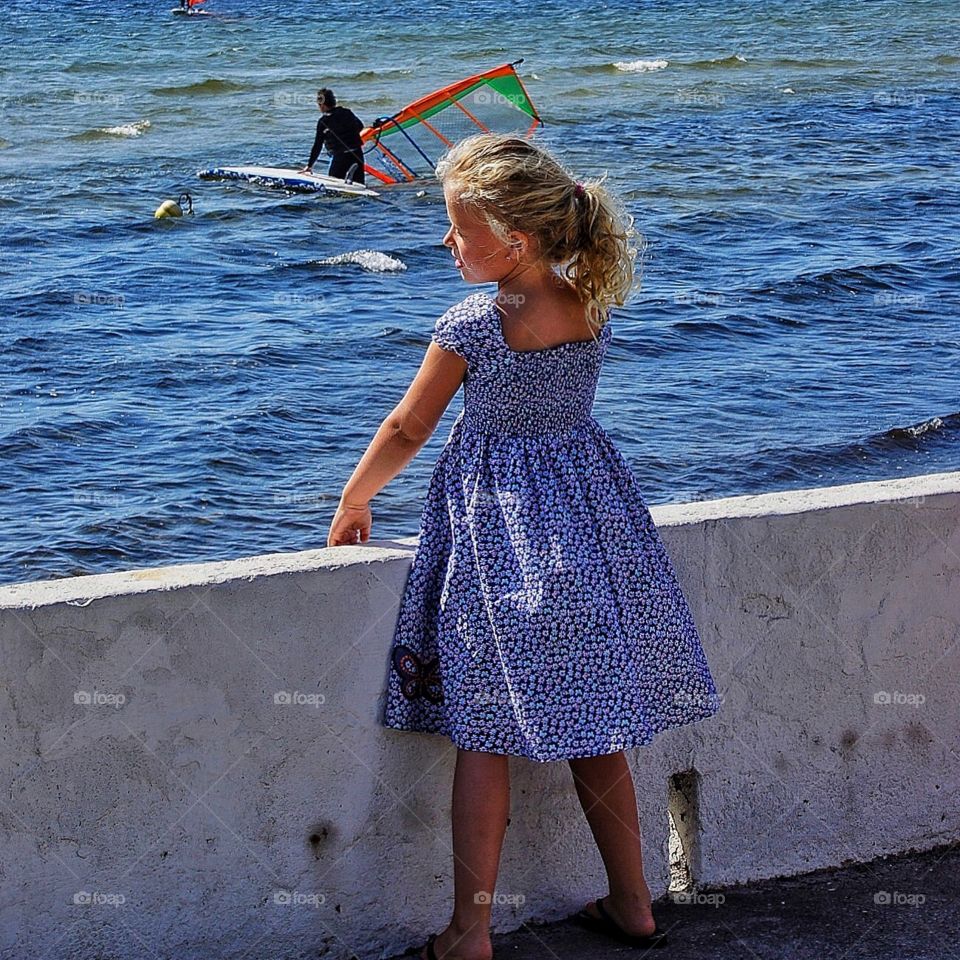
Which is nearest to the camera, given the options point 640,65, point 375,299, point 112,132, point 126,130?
point 375,299

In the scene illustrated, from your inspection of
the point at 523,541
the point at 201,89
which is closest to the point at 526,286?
the point at 523,541

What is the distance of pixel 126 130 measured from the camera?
2436 cm

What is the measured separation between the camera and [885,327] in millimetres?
13062

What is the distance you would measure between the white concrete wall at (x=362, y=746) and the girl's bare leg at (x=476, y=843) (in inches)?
5.2

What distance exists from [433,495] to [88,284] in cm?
1240

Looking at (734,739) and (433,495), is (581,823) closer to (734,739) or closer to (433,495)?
(734,739)

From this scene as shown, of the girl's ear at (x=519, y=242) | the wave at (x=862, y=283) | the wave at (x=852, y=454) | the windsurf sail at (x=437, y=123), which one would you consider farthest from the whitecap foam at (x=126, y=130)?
the girl's ear at (x=519, y=242)

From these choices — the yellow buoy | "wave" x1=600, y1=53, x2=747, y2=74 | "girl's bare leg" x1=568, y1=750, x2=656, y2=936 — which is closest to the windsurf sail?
the yellow buoy

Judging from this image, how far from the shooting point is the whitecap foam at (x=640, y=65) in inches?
1237

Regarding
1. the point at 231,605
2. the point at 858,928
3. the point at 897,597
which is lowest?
the point at 858,928

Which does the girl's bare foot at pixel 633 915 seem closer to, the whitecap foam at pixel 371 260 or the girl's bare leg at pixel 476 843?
the girl's bare leg at pixel 476 843

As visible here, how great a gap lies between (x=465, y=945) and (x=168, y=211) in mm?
15736

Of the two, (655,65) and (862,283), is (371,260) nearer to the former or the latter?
(862,283)

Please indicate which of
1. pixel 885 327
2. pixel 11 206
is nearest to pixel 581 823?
pixel 885 327
